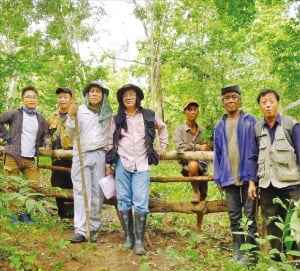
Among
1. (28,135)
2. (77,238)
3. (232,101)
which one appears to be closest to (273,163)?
(232,101)

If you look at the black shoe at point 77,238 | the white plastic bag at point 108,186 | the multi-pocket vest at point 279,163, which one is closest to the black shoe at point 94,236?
the black shoe at point 77,238

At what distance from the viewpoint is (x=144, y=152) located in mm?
5148

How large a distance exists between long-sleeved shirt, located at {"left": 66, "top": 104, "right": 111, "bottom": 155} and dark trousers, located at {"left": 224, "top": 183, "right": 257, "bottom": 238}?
1.71 meters

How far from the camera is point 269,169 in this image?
175 inches

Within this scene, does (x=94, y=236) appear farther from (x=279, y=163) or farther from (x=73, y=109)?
(x=279, y=163)

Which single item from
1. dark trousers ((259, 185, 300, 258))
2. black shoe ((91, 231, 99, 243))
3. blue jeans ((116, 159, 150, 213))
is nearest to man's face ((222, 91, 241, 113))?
dark trousers ((259, 185, 300, 258))

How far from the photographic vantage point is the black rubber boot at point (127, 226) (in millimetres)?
5152

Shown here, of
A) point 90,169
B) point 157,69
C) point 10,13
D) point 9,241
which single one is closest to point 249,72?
point 157,69

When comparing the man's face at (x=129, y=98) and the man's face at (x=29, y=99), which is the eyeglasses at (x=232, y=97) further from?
the man's face at (x=29, y=99)

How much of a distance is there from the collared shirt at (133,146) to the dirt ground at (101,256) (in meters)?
1.07

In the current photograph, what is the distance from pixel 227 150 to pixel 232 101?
594mm

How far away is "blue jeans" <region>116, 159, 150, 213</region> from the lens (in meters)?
5.08

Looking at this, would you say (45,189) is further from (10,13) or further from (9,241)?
(10,13)

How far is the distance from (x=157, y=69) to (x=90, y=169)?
14778 millimetres
